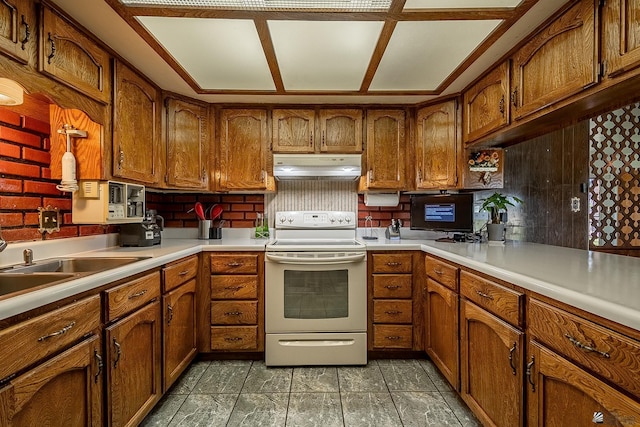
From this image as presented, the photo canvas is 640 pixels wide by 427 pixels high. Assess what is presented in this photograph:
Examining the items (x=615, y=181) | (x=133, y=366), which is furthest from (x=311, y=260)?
(x=615, y=181)

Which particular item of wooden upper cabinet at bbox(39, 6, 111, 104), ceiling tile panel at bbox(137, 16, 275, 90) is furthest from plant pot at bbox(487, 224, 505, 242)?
wooden upper cabinet at bbox(39, 6, 111, 104)

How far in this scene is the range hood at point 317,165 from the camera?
8.59 ft

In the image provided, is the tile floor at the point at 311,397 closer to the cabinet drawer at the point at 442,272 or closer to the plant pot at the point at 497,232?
the cabinet drawer at the point at 442,272

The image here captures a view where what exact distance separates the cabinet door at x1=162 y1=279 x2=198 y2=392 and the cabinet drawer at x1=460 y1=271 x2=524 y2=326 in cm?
168

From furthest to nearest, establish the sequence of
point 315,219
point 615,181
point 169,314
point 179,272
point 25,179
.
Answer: point 315,219 < point 615,181 < point 179,272 < point 169,314 < point 25,179

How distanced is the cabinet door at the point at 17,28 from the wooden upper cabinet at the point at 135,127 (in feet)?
1.85

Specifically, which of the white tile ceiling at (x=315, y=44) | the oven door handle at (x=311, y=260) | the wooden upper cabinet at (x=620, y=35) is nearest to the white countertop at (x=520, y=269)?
the oven door handle at (x=311, y=260)

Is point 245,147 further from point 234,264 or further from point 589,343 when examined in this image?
point 589,343

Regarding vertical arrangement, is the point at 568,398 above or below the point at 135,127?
below

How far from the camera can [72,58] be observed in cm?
153

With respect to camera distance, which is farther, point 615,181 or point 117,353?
point 615,181

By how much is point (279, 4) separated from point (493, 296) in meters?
1.64

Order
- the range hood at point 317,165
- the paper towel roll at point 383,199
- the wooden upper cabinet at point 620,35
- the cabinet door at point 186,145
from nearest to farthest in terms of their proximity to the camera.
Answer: the wooden upper cabinet at point 620,35
the cabinet door at point 186,145
the range hood at point 317,165
the paper towel roll at point 383,199

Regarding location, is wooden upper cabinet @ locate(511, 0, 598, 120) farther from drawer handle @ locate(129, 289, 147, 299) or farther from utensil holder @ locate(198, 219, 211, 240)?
utensil holder @ locate(198, 219, 211, 240)
